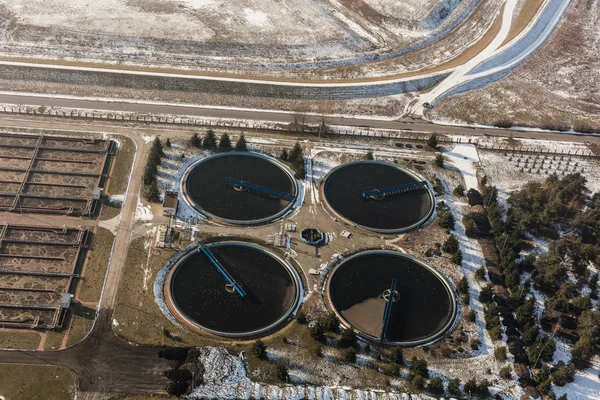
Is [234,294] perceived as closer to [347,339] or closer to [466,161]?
[347,339]

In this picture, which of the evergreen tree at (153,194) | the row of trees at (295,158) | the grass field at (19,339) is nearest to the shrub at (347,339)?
the row of trees at (295,158)

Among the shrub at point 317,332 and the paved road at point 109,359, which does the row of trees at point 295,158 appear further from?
the shrub at point 317,332

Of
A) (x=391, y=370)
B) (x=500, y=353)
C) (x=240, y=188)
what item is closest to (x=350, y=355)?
(x=391, y=370)

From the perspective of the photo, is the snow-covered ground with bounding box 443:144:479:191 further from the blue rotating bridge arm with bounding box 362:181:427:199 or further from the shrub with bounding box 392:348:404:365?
the shrub with bounding box 392:348:404:365

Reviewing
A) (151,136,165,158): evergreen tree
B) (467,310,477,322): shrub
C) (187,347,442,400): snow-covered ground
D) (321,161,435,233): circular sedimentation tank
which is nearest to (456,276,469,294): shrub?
(467,310,477,322): shrub

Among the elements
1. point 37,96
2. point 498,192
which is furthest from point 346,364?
point 37,96

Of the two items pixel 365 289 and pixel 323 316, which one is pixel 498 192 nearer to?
pixel 365 289
